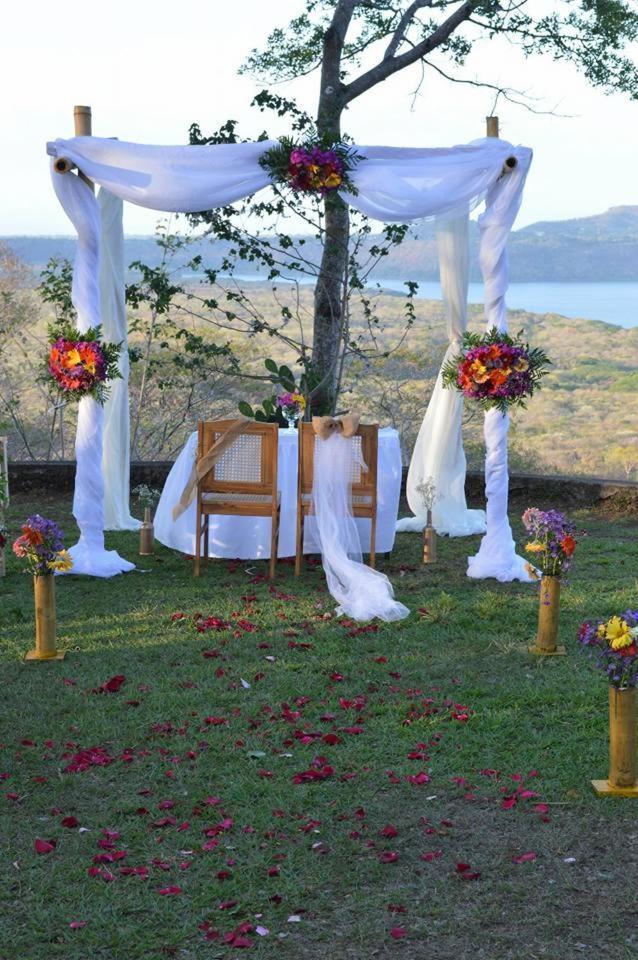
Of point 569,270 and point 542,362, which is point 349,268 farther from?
point 569,270

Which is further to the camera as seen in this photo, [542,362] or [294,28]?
[294,28]

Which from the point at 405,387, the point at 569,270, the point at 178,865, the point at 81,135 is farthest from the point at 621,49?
the point at 569,270

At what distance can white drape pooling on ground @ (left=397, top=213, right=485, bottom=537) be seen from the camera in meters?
7.21

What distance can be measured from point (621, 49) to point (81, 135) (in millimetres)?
4521

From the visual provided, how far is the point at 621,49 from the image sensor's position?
8555 millimetres

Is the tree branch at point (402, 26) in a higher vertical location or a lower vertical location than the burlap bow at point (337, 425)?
higher

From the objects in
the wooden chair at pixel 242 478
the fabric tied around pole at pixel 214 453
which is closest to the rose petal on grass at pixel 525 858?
the wooden chair at pixel 242 478

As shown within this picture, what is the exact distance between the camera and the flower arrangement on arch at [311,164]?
594cm

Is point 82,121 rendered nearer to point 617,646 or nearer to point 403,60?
point 403,60

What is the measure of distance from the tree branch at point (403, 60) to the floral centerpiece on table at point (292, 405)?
3.01 metres

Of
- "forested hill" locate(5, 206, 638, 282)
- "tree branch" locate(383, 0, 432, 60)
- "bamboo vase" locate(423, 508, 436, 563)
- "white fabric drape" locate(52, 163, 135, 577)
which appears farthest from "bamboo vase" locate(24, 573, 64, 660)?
"forested hill" locate(5, 206, 638, 282)

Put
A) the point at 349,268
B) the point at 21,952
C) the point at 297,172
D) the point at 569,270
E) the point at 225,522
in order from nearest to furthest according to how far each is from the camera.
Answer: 1. the point at 21,952
2. the point at 297,172
3. the point at 225,522
4. the point at 349,268
5. the point at 569,270

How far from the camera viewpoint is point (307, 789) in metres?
3.59

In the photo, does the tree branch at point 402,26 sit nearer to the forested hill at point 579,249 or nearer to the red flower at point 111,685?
the red flower at point 111,685
